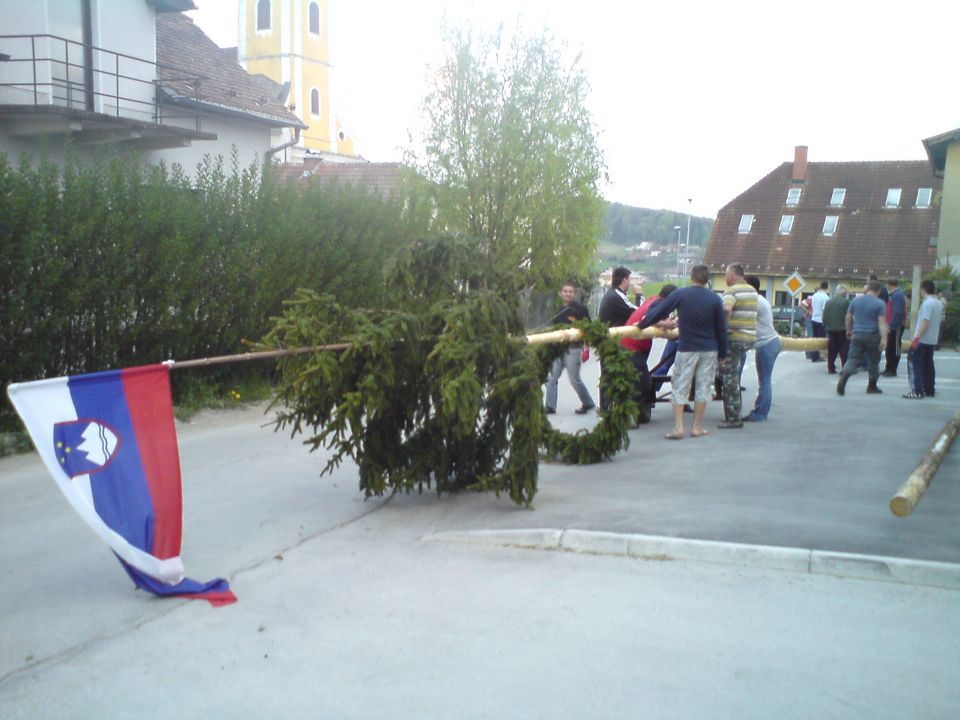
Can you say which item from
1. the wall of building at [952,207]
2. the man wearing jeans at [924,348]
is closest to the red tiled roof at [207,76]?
the man wearing jeans at [924,348]

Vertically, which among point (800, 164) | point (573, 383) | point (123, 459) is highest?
point (800, 164)

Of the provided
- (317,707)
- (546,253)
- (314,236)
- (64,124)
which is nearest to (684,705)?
(317,707)

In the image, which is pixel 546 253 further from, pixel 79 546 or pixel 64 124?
pixel 79 546

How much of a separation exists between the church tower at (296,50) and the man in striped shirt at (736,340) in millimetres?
58303

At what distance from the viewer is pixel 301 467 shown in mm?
10008

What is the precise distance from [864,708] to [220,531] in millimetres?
4967

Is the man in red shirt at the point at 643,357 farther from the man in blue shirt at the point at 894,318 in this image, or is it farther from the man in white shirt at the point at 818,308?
the man in white shirt at the point at 818,308

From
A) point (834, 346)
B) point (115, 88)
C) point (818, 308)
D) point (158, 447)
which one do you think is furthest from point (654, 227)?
point (158, 447)

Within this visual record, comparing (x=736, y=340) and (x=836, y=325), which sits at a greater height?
(x=736, y=340)

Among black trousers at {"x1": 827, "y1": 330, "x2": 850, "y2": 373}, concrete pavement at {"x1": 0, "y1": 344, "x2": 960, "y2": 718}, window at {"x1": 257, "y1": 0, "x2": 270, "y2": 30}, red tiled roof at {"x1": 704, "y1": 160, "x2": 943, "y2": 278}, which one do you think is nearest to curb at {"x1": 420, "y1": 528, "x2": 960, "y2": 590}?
concrete pavement at {"x1": 0, "y1": 344, "x2": 960, "y2": 718}

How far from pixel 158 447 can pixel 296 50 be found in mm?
66804

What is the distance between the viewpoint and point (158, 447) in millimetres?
5727

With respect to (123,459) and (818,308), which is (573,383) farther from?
(818,308)

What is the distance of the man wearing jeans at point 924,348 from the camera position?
14.2 meters
